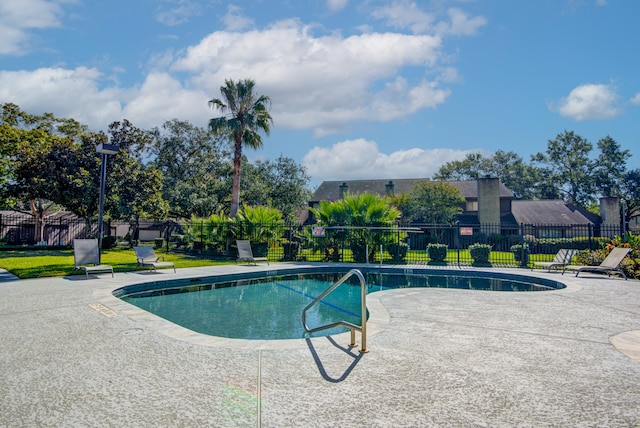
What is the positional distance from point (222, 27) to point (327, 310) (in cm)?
785

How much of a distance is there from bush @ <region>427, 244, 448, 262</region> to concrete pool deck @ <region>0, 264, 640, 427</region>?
11.6 meters

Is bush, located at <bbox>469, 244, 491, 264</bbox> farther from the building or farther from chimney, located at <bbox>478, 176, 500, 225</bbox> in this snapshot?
chimney, located at <bbox>478, 176, 500, 225</bbox>

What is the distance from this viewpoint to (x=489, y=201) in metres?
33.9

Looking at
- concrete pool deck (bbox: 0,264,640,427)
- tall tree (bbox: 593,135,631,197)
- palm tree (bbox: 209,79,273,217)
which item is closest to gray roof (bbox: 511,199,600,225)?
tall tree (bbox: 593,135,631,197)

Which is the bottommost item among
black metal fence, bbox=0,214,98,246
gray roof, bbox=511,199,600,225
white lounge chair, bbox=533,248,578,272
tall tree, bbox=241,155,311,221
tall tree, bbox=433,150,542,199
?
white lounge chair, bbox=533,248,578,272

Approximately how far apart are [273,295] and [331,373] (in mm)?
6457

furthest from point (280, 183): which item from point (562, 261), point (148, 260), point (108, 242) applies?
point (562, 261)

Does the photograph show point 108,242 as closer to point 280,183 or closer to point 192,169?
point 192,169

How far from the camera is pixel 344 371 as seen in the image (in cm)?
379

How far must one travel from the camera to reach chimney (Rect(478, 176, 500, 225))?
33844 millimetres

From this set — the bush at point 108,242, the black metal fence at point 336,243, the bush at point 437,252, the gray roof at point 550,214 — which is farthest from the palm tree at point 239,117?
the gray roof at point 550,214

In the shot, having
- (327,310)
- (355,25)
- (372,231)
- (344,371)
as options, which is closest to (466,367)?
(344,371)

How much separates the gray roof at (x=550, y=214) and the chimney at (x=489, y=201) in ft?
11.5

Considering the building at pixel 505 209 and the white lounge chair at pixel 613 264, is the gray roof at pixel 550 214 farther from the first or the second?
the white lounge chair at pixel 613 264
